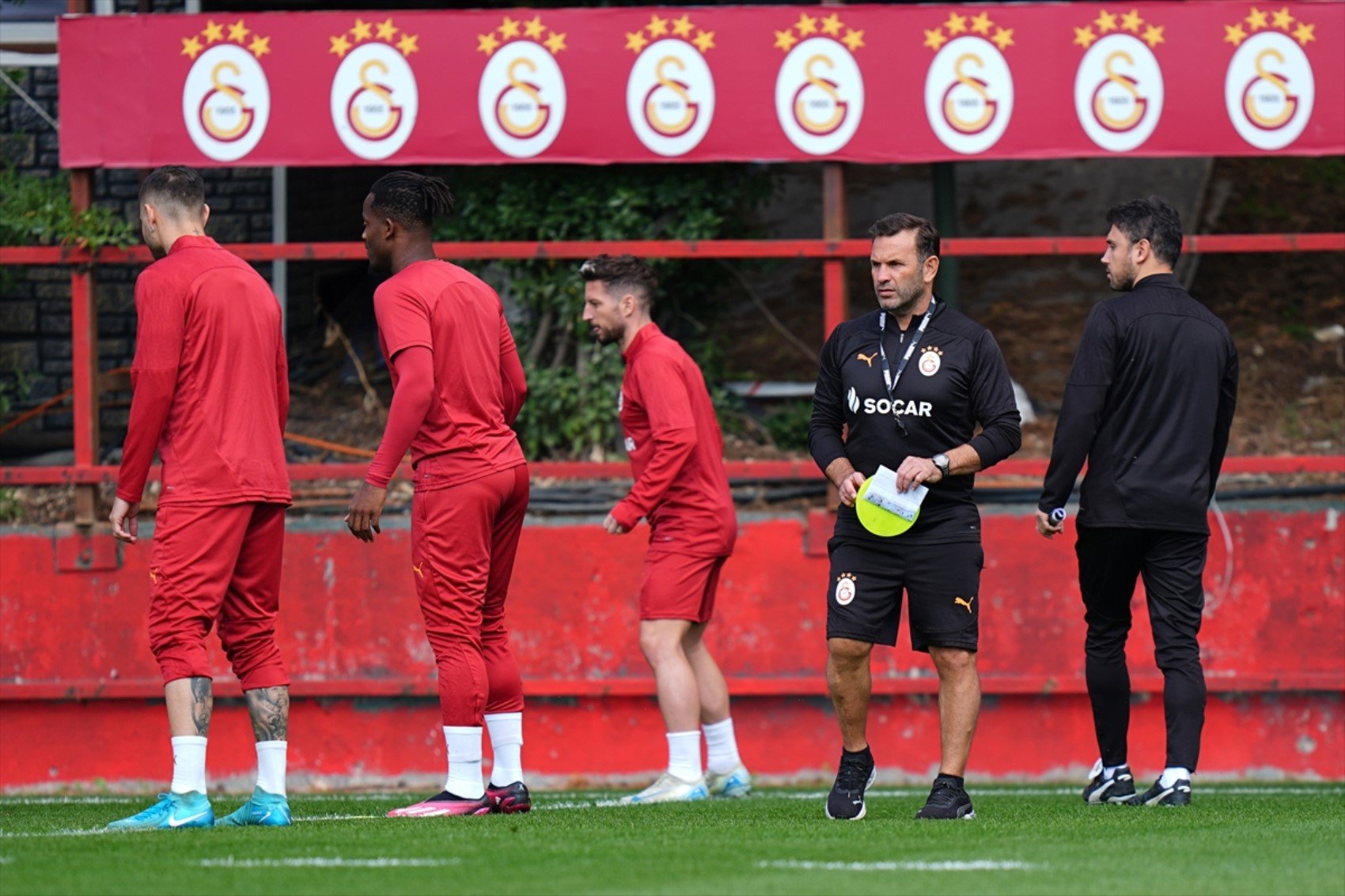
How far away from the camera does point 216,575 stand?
20.0 ft

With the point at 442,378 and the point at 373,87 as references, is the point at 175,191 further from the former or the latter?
the point at 373,87

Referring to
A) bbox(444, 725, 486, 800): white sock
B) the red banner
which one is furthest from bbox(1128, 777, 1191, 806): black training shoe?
the red banner

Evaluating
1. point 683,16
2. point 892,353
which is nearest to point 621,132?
point 683,16

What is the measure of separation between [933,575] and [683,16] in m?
3.83

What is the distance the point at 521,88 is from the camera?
9.18m

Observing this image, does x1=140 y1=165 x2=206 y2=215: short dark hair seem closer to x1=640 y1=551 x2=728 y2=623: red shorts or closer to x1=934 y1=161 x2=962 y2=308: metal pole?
x1=640 y1=551 x2=728 y2=623: red shorts

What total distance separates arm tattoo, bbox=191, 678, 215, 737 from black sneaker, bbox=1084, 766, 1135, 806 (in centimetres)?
318

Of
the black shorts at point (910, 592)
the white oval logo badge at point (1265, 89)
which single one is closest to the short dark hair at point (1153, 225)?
the black shorts at point (910, 592)

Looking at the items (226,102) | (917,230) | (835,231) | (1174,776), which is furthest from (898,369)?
(226,102)

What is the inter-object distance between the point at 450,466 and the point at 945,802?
196 cm

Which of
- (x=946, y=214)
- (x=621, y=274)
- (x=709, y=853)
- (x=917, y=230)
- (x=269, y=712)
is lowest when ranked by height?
(x=709, y=853)

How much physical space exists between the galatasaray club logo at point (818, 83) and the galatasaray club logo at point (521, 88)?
105 cm

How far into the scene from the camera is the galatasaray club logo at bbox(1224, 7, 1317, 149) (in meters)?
8.98

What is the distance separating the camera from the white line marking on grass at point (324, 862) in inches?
204
